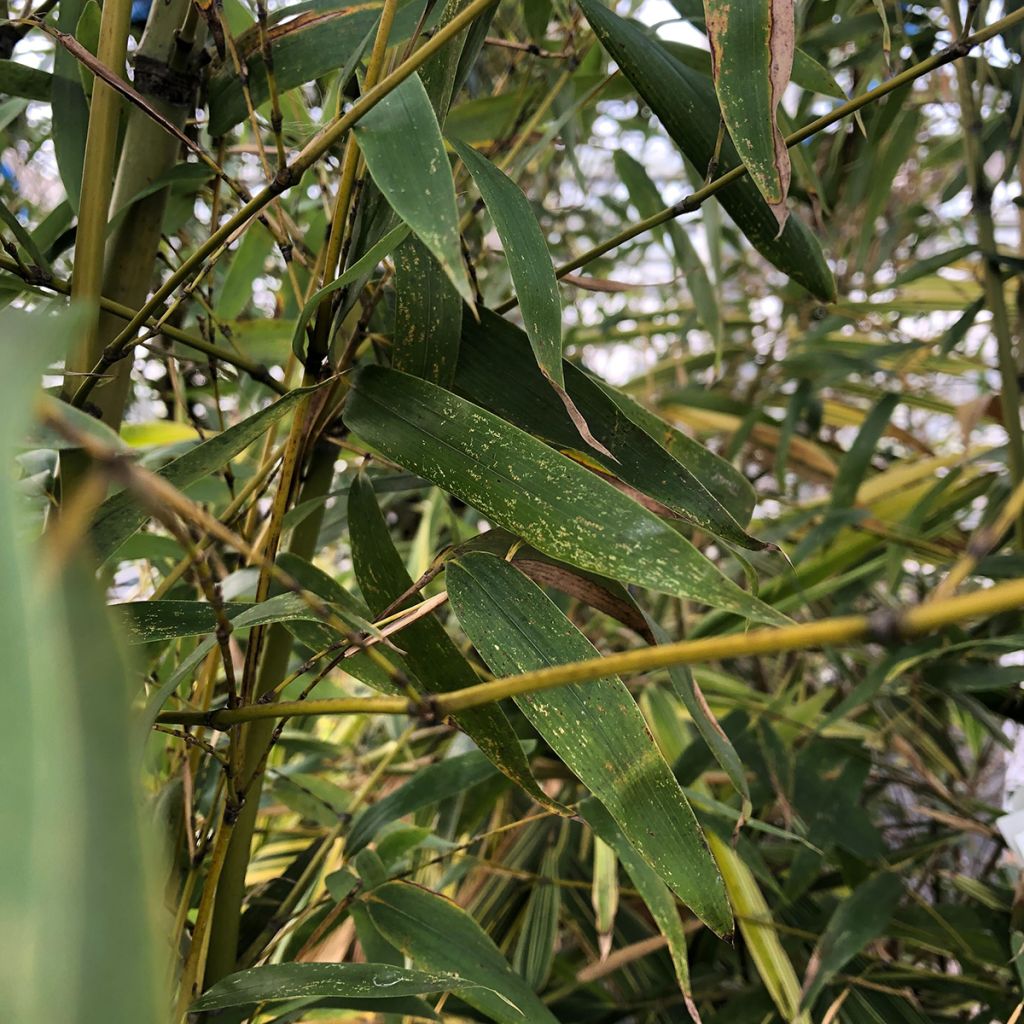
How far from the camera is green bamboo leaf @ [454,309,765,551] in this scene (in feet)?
0.87

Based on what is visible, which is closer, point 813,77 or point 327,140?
point 327,140

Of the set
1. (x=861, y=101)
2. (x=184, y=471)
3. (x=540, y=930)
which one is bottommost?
(x=540, y=930)

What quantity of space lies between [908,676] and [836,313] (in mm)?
389

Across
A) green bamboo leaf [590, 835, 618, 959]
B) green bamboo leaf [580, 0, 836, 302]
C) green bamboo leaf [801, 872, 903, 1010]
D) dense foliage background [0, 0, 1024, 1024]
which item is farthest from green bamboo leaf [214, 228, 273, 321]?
green bamboo leaf [801, 872, 903, 1010]

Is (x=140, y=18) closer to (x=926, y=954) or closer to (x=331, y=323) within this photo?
(x=331, y=323)

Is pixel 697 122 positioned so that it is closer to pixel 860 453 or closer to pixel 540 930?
pixel 860 453

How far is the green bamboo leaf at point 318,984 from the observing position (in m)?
0.25

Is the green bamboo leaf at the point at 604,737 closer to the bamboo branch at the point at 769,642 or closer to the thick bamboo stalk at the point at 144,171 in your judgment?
the bamboo branch at the point at 769,642

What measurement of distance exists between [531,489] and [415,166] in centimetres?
9

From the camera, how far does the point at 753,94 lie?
23 centimetres

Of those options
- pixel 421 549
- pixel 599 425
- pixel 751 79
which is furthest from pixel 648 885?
pixel 421 549

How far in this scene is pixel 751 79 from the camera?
9.1 inches

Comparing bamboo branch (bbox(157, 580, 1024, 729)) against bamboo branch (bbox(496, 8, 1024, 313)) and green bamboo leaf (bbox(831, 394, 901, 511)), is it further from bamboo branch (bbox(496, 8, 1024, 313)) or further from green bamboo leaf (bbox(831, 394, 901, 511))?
green bamboo leaf (bbox(831, 394, 901, 511))

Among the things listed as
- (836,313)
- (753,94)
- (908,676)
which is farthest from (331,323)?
(836,313)
